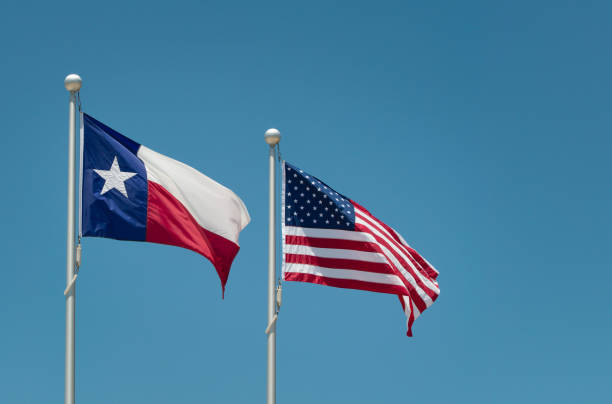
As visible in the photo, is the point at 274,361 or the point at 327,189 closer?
the point at 274,361

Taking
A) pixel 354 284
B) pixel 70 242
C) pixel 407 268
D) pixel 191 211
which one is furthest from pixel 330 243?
pixel 70 242

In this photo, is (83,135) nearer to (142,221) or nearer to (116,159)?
(116,159)

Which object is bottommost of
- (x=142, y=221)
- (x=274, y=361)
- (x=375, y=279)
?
(x=274, y=361)

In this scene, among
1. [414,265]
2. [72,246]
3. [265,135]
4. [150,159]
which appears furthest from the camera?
[414,265]

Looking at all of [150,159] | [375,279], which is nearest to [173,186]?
[150,159]

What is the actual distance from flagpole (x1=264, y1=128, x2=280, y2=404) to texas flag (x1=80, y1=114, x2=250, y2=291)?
3.05 feet

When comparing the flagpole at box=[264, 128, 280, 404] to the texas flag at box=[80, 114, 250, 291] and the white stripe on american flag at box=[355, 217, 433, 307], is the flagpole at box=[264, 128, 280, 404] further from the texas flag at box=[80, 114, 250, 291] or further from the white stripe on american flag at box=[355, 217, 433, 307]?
the white stripe on american flag at box=[355, 217, 433, 307]

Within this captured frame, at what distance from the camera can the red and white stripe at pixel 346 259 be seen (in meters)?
24.2

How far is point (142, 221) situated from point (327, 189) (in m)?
5.48

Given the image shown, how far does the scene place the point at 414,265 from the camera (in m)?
26.1

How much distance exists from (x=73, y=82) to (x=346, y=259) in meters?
8.43

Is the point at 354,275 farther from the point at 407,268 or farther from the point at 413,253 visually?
the point at 413,253

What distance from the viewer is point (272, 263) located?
934 inches

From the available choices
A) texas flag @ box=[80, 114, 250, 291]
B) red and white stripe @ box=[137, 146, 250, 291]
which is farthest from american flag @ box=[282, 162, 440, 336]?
texas flag @ box=[80, 114, 250, 291]
